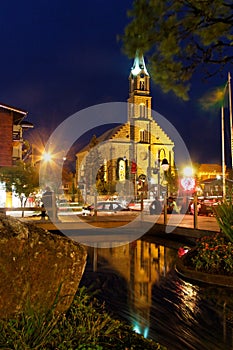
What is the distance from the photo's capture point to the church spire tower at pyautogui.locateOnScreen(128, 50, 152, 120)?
103m

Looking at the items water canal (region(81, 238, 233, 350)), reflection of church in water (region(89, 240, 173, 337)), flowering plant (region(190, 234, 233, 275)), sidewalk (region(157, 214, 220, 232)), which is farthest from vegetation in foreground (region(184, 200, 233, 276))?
sidewalk (region(157, 214, 220, 232))

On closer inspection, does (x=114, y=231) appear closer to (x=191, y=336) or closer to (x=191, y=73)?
(x=191, y=73)

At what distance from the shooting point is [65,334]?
163 inches

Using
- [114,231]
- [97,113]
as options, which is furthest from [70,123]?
[114,231]

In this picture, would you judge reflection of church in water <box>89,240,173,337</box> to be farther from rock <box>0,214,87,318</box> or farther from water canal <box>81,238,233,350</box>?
rock <box>0,214,87,318</box>

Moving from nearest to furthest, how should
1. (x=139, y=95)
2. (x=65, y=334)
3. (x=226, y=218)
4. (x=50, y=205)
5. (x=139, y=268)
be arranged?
1. (x=65, y=334)
2. (x=226, y=218)
3. (x=139, y=268)
4. (x=50, y=205)
5. (x=139, y=95)

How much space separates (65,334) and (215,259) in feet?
19.9

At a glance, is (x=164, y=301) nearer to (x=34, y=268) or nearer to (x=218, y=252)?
(x=218, y=252)

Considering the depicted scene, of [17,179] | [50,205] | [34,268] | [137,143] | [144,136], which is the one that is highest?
[144,136]

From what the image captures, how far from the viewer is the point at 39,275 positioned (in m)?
4.64

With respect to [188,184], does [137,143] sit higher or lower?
higher

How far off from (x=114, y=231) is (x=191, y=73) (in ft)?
39.3

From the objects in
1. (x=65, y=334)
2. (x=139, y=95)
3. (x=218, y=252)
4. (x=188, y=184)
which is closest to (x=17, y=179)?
(x=188, y=184)

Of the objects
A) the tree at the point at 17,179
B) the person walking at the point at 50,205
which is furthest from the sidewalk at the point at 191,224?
the tree at the point at 17,179
